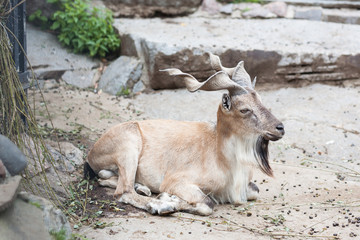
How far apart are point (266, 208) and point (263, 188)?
24.0 inches

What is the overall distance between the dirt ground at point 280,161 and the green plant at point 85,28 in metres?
1.00

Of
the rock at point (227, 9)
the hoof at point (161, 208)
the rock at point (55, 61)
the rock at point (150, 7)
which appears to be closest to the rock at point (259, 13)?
the rock at point (227, 9)

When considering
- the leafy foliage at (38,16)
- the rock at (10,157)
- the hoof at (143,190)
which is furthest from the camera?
the leafy foliage at (38,16)

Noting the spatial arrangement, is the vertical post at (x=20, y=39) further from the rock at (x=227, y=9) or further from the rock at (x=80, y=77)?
the rock at (x=227, y=9)

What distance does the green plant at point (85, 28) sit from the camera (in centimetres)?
927

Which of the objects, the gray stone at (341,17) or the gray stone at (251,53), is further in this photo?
the gray stone at (341,17)

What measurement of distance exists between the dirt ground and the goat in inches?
6.8

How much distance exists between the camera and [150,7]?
10328 millimetres

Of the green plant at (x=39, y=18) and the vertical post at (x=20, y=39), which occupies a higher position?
the vertical post at (x=20, y=39)

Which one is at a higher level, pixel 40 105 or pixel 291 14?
pixel 291 14

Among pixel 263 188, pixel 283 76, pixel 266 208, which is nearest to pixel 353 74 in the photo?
pixel 283 76

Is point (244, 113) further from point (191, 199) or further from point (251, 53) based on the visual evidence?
point (251, 53)

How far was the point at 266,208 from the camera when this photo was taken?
519cm

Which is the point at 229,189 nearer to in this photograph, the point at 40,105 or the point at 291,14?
the point at 40,105
